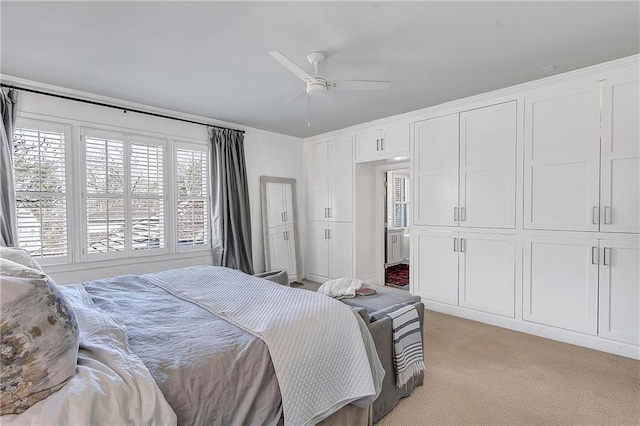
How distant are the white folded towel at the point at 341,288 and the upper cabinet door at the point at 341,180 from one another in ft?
8.06

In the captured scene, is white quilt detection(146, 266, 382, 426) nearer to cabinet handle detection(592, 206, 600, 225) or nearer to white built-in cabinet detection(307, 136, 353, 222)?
cabinet handle detection(592, 206, 600, 225)

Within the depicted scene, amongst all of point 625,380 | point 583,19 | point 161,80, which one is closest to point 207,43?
point 161,80

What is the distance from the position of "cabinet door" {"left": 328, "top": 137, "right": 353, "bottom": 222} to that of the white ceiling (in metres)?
1.54

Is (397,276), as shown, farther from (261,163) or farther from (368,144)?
(261,163)

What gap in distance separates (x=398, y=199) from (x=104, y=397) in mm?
6379

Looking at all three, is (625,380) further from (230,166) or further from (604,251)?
(230,166)

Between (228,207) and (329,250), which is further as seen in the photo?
(329,250)

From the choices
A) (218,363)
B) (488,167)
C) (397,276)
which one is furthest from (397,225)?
(218,363)

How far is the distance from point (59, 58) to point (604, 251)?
5.05 meters

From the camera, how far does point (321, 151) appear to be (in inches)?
215

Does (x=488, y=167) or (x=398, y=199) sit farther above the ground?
(x=488, y=167)

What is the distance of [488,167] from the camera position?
11.7 feet

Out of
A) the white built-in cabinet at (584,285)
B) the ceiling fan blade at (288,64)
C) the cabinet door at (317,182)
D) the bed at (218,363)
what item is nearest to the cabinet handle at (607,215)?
the white built-in cabinet at (584,285)

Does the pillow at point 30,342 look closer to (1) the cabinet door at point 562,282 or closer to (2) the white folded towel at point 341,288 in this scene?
(2) the white folded towel at point 341,288
